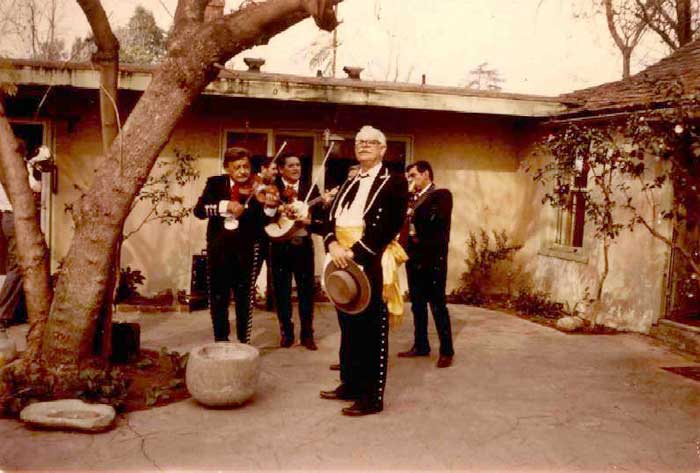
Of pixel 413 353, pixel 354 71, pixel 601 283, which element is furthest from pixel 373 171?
pixel 354 71

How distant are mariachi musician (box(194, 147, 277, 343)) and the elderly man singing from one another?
3.84 feet

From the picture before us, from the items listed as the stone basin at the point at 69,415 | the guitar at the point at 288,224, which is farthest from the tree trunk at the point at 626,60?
the stone basin at the point at 69,415

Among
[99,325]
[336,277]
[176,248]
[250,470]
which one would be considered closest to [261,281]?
[176,248]

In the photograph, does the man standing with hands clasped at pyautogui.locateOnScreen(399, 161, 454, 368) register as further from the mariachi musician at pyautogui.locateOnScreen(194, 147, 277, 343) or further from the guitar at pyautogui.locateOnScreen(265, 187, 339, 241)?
the mariachi musician at pyautogui.locateOnScreen(194, 147, 277, 343)

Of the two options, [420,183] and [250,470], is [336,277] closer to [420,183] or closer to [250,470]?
[250,470]

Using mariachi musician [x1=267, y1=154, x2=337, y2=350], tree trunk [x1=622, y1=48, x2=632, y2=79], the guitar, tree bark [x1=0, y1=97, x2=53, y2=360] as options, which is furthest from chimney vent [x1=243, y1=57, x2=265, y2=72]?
tree trunk [x1=622, y1=48, x2=632, y2=79]

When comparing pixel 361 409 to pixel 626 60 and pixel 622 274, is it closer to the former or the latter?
pixel 622 274

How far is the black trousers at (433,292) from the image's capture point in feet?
20.6

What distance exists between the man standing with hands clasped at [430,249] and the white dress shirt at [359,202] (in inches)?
58.6

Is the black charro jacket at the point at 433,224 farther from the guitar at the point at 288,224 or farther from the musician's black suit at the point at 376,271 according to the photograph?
the musician's black suit at the point at 376,271

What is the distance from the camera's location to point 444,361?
251 inches

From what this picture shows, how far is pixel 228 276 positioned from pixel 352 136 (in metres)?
4.61

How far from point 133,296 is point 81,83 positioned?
9.07 ft

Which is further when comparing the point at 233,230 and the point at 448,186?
the point at 448,186
